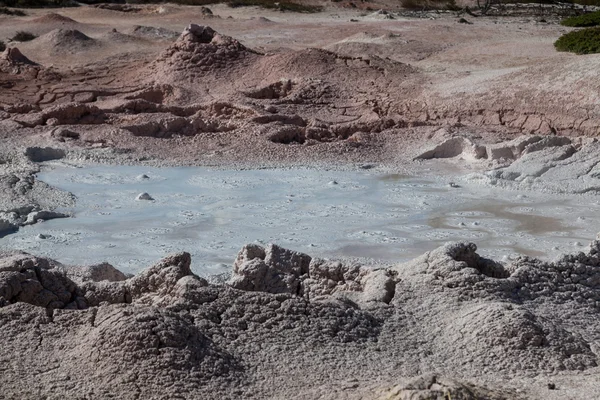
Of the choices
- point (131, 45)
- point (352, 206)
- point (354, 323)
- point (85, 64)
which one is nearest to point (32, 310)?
point (354, 323)

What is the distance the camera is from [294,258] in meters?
5.35

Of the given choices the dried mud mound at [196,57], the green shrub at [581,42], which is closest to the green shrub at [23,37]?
the dried mud mound at [196,57]

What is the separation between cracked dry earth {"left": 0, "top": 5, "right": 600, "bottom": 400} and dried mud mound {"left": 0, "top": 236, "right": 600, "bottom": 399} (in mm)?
10

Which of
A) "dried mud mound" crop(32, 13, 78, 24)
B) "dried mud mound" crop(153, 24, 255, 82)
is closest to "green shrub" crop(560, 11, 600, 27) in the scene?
"dried mud mound" crop(153, 24, 255, 82)

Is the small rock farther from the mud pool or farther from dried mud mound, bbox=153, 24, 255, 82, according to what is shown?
dried mud mound, bbox=153, 24, 255, 82

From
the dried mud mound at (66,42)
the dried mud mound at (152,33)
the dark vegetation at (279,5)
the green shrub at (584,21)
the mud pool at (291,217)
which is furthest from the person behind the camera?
the dark vegetation at (279,5)

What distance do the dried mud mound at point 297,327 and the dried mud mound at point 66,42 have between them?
1085cm

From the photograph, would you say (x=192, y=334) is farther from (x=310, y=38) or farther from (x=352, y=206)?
(x=310, y=38)

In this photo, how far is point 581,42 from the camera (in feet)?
45.8

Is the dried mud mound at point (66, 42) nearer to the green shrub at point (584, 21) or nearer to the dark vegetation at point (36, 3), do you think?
the dark vegetation at point (36, 3)

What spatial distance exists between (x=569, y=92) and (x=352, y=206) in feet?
11.8

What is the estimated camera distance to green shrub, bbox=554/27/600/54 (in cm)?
1351

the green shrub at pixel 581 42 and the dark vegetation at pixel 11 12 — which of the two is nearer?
the green shrub at pixel 581 42

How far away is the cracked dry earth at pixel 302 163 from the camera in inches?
159
